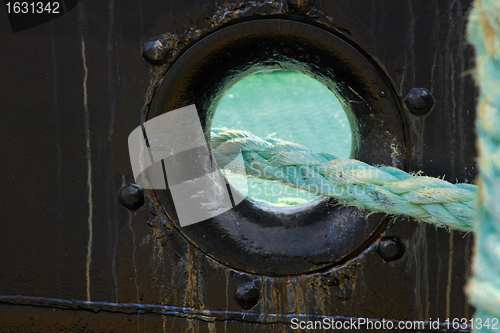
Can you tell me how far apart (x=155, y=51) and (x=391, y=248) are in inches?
21.4

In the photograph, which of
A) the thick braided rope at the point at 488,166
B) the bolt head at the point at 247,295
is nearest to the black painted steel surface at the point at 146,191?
the bolt head at the point at 247,295

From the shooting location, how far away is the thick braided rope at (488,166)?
28cm

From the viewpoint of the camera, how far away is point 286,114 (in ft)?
6.71

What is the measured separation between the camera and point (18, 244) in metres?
0.83

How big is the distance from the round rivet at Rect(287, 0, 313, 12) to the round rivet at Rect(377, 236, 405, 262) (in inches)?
16.7

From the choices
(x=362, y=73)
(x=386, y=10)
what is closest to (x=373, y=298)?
(x=362, y=73)

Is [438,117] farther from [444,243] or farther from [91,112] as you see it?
[91,112]

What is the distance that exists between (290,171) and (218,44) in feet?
0.91

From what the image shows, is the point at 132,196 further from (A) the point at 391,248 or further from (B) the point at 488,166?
(B) the point at 488,166

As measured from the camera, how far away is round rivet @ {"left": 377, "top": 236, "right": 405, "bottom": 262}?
758 millimetres

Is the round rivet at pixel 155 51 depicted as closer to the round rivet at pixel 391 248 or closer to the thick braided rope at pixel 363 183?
the thick braided rope at pixel 363 183

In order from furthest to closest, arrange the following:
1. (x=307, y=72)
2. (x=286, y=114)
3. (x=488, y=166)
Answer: (x=286, y=114) → (x=307, y=72) → (x=488, y=166)

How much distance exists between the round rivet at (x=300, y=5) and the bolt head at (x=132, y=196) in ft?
1.39

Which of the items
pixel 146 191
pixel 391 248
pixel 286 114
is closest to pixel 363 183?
pixel 391 248
